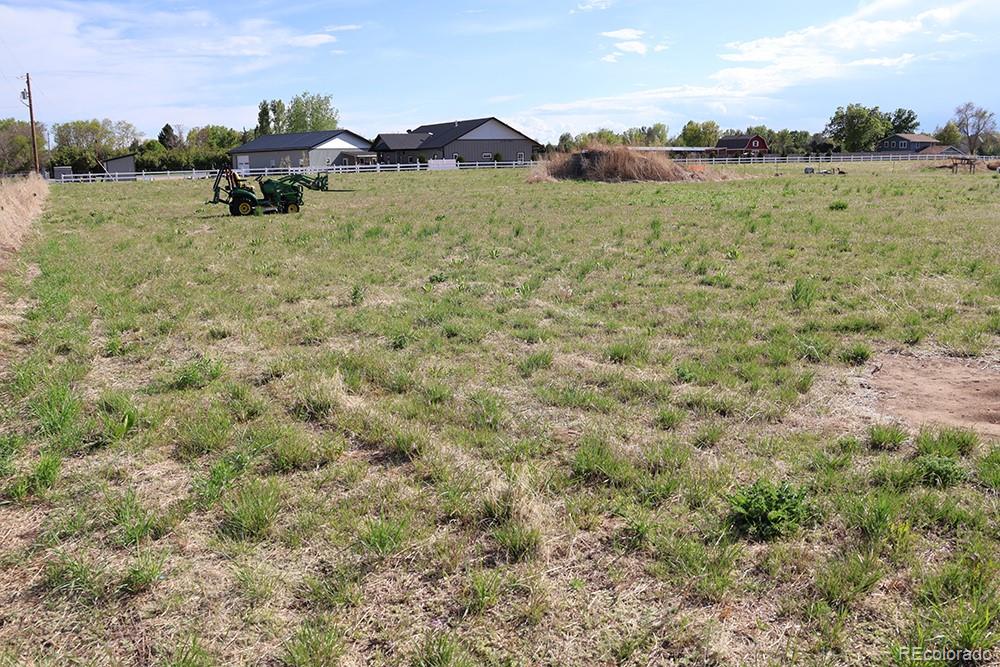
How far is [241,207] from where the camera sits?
21.7 meters

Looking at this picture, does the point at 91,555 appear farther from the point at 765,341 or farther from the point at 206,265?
the point at 206,265

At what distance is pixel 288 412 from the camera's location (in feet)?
19.8

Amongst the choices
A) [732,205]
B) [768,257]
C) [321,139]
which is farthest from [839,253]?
[321,139]

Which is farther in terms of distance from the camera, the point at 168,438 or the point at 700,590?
the point at 168,438

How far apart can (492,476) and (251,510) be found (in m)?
1.57

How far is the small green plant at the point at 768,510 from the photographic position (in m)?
3.99

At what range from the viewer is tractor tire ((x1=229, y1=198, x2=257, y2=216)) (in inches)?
850

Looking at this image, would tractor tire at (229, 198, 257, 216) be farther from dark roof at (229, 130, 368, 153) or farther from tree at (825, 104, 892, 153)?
tree at (825, 104, 892, 153)

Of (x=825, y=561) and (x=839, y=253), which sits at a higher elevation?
(x=839, y=253)

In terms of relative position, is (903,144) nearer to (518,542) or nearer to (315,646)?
(518,542)

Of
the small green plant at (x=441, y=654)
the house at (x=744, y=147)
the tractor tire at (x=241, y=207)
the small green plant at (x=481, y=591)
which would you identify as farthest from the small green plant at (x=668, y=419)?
the house at (x=744, y=147)

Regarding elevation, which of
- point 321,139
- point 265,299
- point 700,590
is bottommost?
point 700,590

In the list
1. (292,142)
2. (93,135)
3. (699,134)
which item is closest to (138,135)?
(93,135)

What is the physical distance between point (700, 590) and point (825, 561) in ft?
2.52
